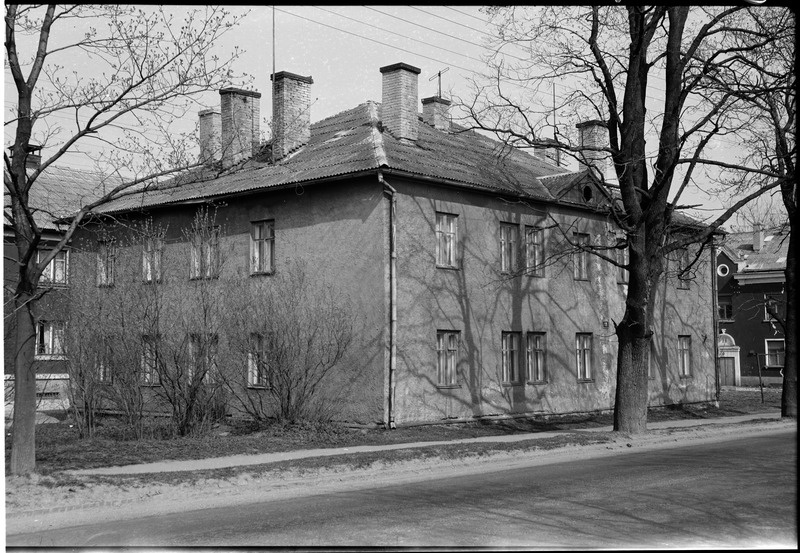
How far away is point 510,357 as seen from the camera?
1035 inches

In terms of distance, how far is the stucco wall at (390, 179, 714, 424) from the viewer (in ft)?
76.0

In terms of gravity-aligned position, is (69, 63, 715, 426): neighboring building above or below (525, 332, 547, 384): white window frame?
above

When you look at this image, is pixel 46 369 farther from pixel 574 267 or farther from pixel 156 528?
pixel 574 267

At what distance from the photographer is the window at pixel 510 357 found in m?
26.0

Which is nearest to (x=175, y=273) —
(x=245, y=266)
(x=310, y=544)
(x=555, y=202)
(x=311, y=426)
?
(x=245, y=266)

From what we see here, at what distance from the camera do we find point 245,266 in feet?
84.3

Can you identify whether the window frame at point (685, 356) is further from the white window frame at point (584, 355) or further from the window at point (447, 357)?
the window at point (447, 357)

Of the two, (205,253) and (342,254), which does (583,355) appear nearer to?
(342,254)

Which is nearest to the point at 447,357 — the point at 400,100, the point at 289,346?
the point at 289,346

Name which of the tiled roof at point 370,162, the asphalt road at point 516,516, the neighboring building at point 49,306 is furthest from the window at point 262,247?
the asphalt road at point 516,516

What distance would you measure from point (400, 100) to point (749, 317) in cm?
4013

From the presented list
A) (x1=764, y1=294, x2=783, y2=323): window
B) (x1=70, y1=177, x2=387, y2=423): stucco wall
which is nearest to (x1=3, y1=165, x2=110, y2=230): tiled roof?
(x1=70, y1=177, x2=387, y2=423): stucco wall

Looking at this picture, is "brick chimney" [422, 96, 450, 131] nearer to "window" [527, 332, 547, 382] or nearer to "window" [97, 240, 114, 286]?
"window" [527, 332, 547, 382]

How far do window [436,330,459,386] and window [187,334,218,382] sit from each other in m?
5.88
